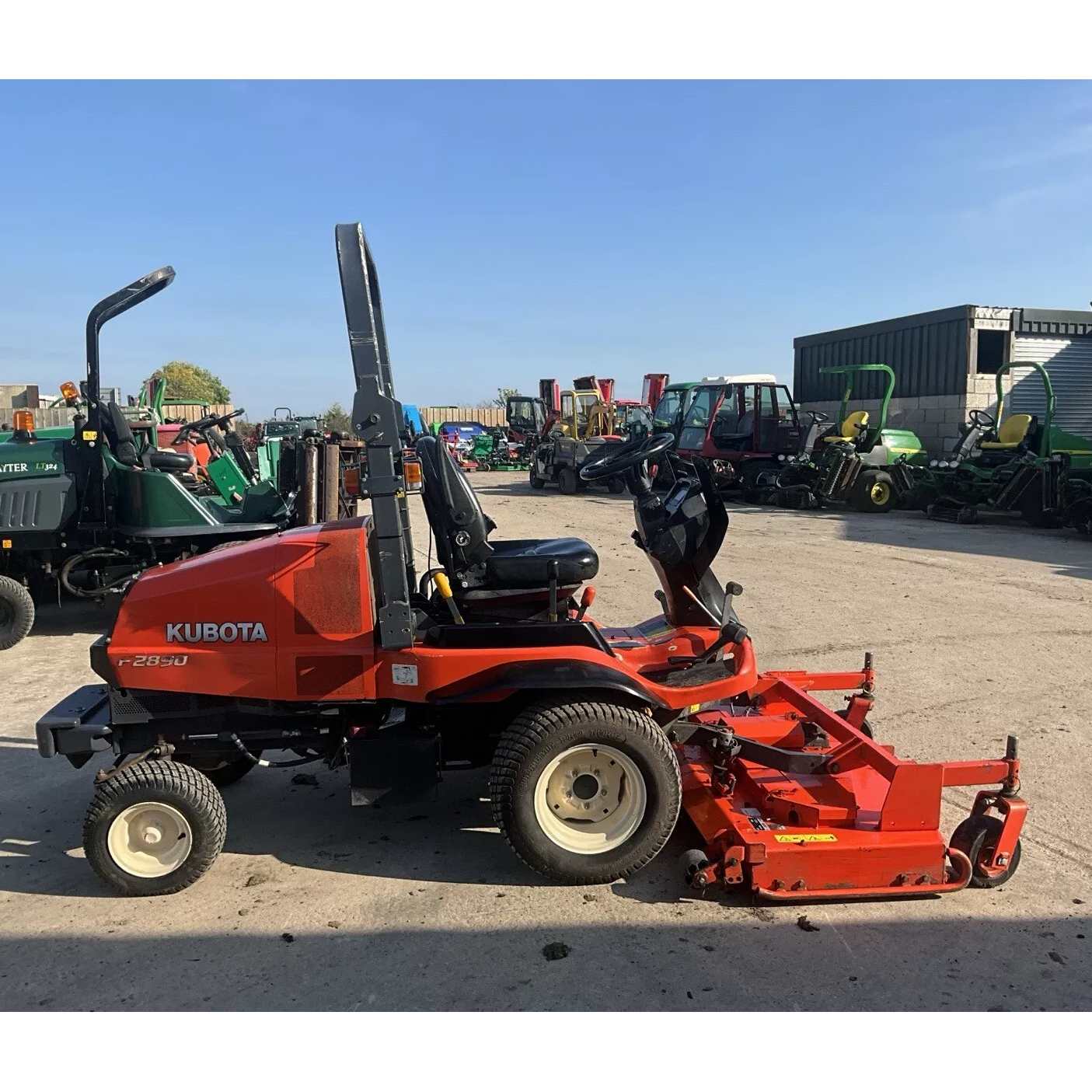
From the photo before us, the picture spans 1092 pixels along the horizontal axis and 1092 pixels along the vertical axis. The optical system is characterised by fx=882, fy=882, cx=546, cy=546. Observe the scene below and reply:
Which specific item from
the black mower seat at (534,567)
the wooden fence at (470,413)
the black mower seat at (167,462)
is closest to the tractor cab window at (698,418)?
the black mower seat at (167,462)

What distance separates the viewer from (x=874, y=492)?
16094mm

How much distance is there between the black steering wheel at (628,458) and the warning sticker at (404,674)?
1.18m

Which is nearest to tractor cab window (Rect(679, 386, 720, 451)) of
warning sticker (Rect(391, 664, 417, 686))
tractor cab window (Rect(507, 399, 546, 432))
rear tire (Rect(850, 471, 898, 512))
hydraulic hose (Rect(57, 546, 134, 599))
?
rear tire (Rect(850, 471, 898, 512))

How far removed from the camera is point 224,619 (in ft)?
10.8

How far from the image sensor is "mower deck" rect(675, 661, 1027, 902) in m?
3.00

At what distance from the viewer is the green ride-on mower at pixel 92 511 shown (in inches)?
261

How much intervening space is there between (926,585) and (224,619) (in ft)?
24.2

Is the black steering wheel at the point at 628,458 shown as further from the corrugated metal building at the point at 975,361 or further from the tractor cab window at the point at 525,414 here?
the tractor cab window at the point at 525,414

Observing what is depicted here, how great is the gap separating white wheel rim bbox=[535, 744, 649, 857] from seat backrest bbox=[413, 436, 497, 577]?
3.16 ft

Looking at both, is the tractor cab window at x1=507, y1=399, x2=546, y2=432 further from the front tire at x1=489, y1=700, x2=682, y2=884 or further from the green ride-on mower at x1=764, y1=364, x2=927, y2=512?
the front tire at x1=489, y1=700, x2=682, y2=884

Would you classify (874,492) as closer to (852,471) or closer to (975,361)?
(852,471)

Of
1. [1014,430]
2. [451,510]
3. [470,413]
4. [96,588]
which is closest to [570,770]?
[451,510]

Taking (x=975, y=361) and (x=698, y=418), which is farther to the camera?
(x=698, y=418)

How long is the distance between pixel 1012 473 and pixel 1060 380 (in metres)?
6.74
